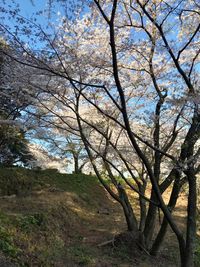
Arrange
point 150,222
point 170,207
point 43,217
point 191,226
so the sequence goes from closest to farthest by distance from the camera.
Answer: point 191,226 < point 170,207 < point 150,222 < point 43,217

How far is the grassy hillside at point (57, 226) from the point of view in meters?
7.13

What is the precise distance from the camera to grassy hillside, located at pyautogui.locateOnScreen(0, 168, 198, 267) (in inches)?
281

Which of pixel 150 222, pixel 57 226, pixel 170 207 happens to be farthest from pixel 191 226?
pixel 57 226

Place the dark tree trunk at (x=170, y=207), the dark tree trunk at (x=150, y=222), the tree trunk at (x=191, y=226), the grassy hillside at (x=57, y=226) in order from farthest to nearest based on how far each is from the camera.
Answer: the dark tree trunk at (x=150, y=222) < the dark tree trunk at (x=170, y=207) < the tree trunk at (x=191, y=226) < the grassy hillside at (x=57, y=226)

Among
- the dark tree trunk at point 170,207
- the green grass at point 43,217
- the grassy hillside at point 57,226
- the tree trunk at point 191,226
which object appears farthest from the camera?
the dark tree trunk at point 170,207

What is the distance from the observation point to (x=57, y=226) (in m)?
11.0

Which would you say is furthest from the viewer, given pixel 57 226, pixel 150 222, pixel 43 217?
pixel 57 226

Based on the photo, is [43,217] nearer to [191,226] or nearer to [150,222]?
[150,222]

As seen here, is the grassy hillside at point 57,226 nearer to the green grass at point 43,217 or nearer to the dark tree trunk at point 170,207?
the green grass at point 43,217

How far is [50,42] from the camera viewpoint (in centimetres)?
759

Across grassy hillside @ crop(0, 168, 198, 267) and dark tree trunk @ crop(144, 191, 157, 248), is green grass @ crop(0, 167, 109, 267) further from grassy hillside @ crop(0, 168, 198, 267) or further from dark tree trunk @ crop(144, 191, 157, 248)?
dark tree trunk @ crop(144, 191, 157, 248)

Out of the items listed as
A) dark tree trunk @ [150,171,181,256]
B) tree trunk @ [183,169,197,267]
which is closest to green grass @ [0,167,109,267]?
dark tree trunk @ [150,171,181,256]

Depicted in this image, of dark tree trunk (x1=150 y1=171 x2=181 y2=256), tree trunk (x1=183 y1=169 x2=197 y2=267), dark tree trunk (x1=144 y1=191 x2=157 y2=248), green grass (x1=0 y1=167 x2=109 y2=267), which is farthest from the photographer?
dark tree trunk (x1=144 y1=191 x2=157 y2=248)

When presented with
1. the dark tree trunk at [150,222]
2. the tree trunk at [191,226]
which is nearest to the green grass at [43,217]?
the dark tree trunk at [150,222]
